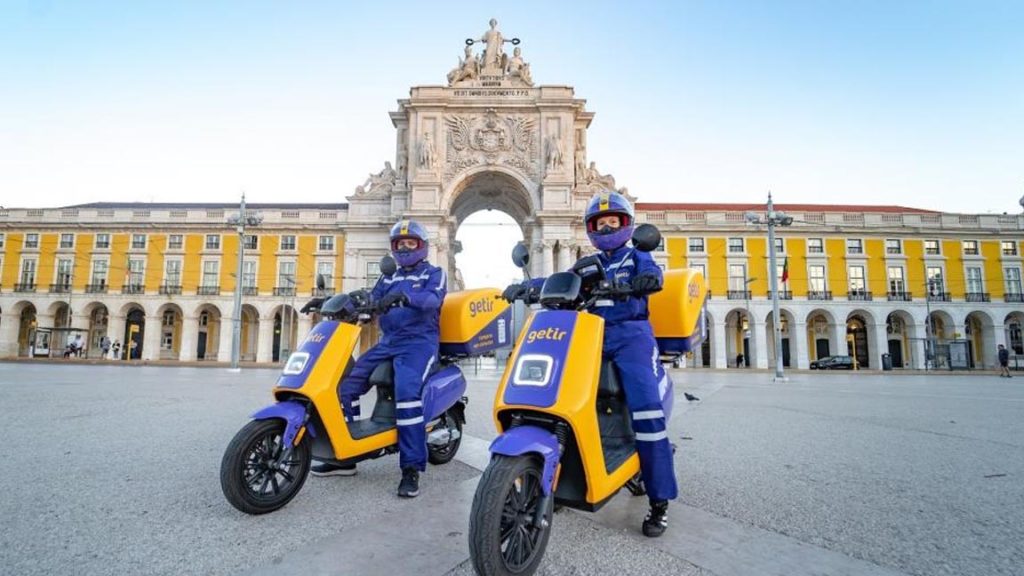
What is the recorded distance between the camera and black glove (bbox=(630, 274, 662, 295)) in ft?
7.82

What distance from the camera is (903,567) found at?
79.0 inches

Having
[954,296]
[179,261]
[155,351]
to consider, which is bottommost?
[155,351]

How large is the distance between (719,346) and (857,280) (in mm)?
11189

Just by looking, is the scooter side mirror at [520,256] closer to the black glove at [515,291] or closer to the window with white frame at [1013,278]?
the black glove at [515,291]

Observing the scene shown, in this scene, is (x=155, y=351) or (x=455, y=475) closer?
(x=455, y=475)

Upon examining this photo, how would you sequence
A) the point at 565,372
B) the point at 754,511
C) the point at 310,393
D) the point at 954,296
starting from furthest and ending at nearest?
the point at 954,296 → the point at 310,393 → the point at 754,511 → the point at 565,372

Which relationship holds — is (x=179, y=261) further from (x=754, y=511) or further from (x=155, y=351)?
(x=754, y=511)

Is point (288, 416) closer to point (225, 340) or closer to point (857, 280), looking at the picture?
point (225, 340)

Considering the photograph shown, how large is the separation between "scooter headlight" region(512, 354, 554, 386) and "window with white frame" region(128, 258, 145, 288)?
143 ft

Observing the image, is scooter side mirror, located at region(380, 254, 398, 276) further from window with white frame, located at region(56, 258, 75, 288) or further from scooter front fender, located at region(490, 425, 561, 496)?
window with white frame, located at region(56, 258, 75, 288)

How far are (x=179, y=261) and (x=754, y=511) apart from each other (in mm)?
42935

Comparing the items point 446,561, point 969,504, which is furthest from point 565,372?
point 969,504

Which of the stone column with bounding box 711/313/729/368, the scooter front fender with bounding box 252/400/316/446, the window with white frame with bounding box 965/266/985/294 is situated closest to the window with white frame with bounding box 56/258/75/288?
the scooter front fender with bounding box 252/400/316/446

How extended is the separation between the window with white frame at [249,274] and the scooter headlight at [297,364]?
37278 millimetres
